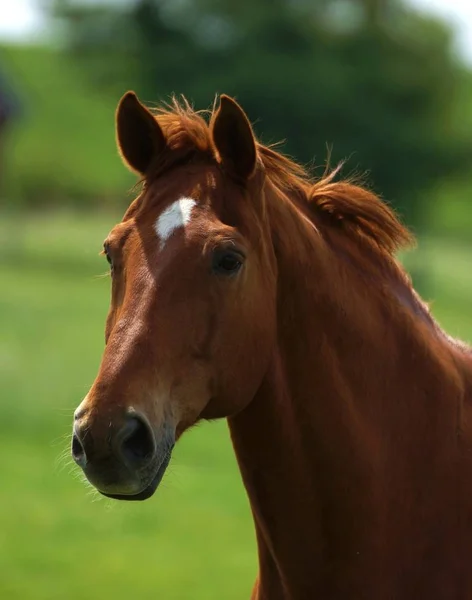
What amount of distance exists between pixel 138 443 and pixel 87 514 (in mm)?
7908

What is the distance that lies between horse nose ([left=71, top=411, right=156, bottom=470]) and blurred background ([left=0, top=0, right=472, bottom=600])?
562 millimetres

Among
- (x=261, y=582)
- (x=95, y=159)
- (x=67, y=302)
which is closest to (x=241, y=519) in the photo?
(x=261, y=582)

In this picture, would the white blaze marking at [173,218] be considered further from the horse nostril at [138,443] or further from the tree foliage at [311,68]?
the tree foliage at [311,68]

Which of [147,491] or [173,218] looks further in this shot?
[173,218]

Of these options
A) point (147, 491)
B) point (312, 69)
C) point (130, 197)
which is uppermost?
point (312, 69)

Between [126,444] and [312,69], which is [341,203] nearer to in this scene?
[126,444]

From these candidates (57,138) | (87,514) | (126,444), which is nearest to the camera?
(126,444)

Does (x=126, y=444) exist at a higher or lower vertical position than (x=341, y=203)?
lower

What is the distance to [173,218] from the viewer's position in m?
3.16

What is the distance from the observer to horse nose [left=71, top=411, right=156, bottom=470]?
283 centimetres

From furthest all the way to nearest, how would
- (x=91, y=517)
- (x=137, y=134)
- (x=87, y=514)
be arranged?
(x=87, y=514)
(x=91, y=517)
(x=137, y=134)

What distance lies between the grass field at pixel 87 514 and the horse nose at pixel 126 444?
0.55 m

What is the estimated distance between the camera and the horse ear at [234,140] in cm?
324

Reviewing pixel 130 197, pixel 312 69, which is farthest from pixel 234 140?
pixel 312 69
